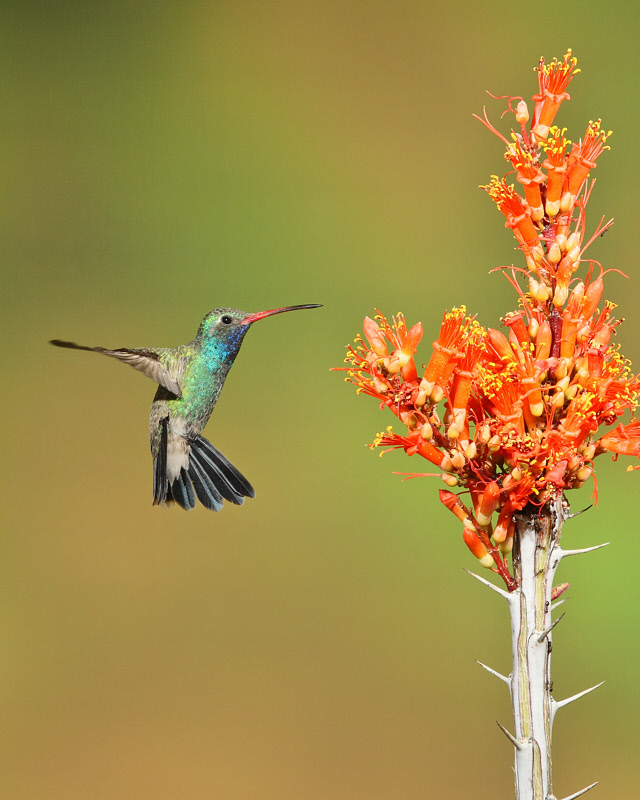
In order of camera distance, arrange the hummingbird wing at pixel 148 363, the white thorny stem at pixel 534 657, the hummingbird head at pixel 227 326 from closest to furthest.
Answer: the white thorny stem at pixel 534 657
the hummingbird wing at pixel 148 363
the hummingbird head at pixel 227 326

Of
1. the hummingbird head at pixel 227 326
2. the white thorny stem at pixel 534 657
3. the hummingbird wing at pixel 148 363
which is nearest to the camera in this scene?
A: the white thorny stem at pixel 534 657

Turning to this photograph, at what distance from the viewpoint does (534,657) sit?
76cm

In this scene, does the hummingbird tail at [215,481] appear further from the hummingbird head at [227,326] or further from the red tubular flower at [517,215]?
the red tubular flower at [517,215]

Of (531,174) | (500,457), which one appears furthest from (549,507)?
(531,174)

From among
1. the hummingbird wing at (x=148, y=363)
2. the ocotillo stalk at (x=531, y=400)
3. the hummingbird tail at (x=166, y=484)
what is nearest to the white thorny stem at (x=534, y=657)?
the ocotillo stalk at (x=531, y=400)

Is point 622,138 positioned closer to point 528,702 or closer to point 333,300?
point 333,300

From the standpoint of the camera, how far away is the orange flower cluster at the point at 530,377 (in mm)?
788

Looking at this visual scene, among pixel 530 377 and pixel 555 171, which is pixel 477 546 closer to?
pixel 530 377

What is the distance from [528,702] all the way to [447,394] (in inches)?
10.9

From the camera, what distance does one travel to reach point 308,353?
3072 mm

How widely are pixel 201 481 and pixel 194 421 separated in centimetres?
9

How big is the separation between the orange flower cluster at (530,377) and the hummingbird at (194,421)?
506 millimetres

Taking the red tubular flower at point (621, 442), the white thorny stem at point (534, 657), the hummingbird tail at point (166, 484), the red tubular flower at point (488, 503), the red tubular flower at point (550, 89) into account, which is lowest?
the white thorny stem at point (534, 657)

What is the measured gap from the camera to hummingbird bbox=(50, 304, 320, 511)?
134 cm
